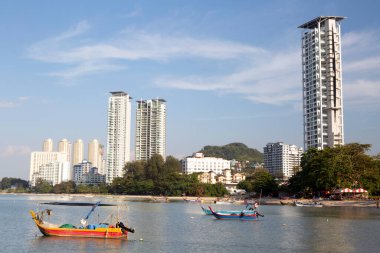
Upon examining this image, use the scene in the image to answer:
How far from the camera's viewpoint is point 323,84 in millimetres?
130000

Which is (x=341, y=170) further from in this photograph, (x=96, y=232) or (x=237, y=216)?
(x=96, y=232)

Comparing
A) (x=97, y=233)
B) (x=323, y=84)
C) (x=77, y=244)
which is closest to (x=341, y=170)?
(x=323, y=84)

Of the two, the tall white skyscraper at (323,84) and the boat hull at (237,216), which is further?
the tall white skyscraper at (323,84)

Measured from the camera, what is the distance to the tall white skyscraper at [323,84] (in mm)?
126938

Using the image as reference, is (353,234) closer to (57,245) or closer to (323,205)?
(57,245)

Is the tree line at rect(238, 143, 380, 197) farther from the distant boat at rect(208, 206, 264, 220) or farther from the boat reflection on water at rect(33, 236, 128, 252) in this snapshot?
the boat reflection on water at rect(33, 236, 128, 252)

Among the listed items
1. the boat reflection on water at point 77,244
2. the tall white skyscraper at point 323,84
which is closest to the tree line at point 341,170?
the tall white skyscraper at point 323,84

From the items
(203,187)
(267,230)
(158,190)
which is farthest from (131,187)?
(267,230)

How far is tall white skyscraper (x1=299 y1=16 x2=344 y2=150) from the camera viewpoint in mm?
126938

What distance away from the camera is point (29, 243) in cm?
3178

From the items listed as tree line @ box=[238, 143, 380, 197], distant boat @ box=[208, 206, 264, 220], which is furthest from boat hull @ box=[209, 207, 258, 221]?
tree line @ box=[238, 143, 380, 197]

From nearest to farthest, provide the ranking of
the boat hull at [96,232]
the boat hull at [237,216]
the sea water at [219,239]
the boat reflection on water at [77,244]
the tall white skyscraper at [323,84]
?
the boat reflection on water at [77,244] → the sea water at [219,239] → the boat hull at [96,232] → the boat hull at [237,216] → the tall white skyscraper at [323,84]

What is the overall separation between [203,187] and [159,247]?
10323cm

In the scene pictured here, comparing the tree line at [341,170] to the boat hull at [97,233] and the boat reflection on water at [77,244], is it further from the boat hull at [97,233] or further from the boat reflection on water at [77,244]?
the boat reflection on water at [77,244]
